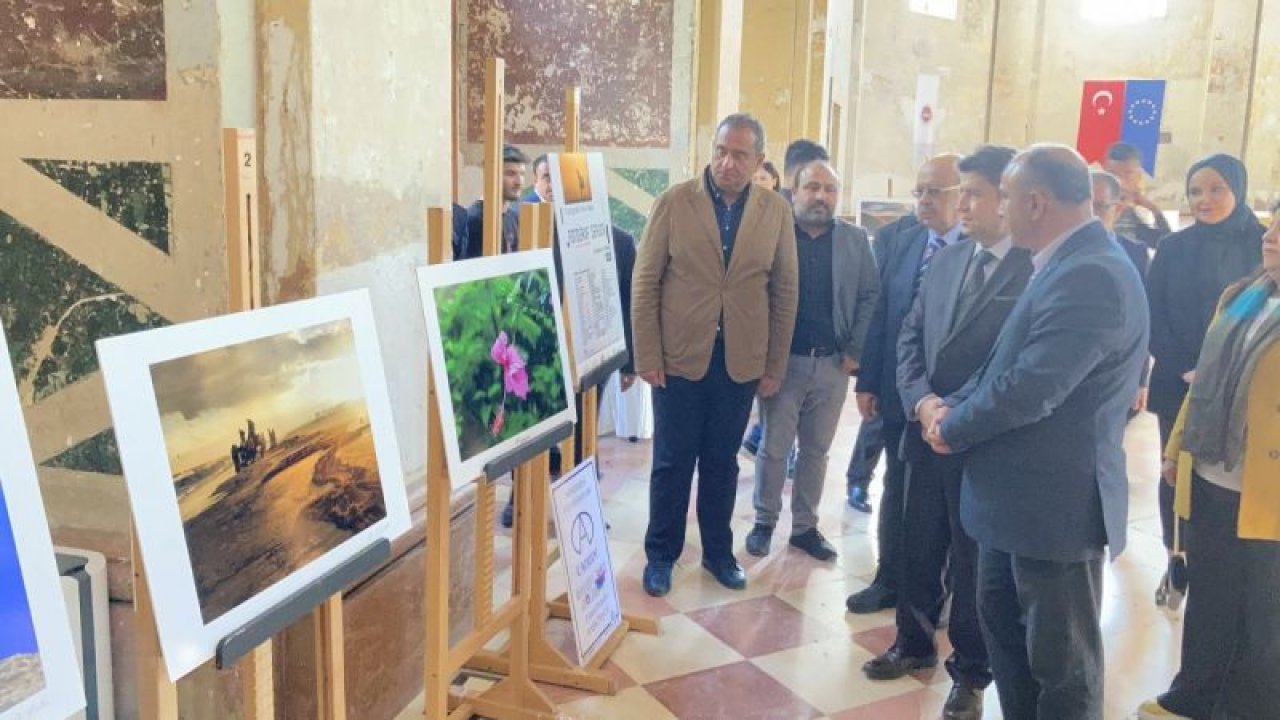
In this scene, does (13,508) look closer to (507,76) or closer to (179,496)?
(179,496)

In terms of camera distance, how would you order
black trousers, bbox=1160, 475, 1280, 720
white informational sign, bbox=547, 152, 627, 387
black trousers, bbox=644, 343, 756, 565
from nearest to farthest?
black trousers, bbox=1160, 475, 1280, 720
white informational sign, bbox=547, 152, 627, 387
black trousers, bbox=644, 343, 756, 565

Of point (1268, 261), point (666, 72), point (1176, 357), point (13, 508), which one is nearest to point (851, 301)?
point (1176, 357)

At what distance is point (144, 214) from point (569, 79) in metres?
3.97

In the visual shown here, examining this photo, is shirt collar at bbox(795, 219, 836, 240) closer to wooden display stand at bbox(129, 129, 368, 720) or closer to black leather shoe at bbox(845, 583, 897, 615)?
black leather shoe at bbox(845, 583, 897, 615)

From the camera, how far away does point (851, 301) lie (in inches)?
160

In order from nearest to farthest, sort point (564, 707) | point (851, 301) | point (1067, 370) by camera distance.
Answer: point (1067, 370) → point (564, 707) → point (851, 301)

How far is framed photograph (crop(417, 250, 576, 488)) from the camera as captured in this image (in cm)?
213

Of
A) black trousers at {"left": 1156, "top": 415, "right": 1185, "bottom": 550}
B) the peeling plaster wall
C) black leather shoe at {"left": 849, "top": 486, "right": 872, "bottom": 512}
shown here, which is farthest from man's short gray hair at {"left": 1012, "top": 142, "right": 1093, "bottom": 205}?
the peeling plaster wall

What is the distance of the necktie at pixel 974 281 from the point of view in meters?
2.63

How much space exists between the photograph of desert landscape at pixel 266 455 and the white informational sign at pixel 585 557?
1049mm

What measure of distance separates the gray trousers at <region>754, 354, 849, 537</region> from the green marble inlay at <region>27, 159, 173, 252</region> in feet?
7.91

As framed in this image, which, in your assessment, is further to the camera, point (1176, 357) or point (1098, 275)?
point (1176, 357)

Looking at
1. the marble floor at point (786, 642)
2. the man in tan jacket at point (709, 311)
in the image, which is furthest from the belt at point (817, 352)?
the marble floor at point (786, 642)

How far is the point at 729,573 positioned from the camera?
383cm
